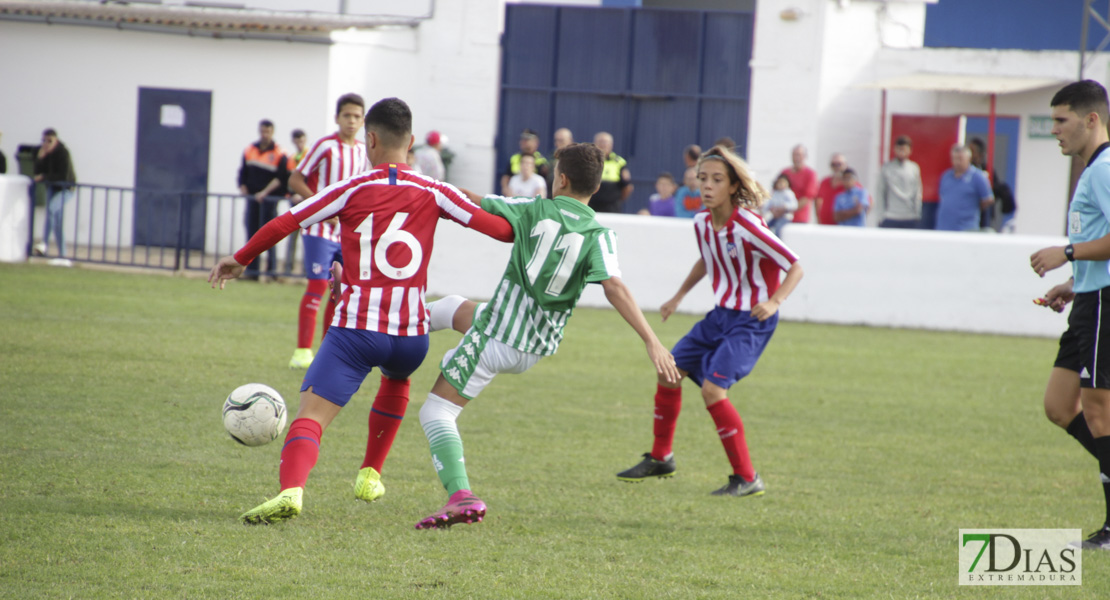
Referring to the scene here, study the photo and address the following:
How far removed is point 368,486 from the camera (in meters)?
4.86

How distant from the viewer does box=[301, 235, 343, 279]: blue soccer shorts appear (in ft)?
27.7

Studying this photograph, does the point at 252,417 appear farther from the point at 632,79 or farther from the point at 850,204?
the point at 632,79

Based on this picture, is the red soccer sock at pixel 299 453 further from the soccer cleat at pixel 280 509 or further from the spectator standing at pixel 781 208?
the spectator standing at pixel 781 208

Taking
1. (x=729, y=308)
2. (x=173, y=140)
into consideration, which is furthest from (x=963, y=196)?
(x=173, y=140)

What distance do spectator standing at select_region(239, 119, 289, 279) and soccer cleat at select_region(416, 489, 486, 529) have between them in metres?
11.0

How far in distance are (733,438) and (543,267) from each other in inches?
65.7

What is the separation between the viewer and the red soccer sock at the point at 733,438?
568 cm

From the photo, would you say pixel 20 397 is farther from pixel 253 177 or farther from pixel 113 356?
pixel 253 177

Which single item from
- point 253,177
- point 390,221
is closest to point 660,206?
point 253,177

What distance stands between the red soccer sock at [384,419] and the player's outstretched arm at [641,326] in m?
1.08

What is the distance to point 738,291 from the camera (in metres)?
5.89

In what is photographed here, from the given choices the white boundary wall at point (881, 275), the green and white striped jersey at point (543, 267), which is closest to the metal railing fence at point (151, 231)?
the white boundary wall at point (881, 275)

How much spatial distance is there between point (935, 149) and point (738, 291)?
49.4 ft

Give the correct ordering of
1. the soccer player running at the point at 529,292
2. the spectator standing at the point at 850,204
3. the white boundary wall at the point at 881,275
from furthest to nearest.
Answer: the spectator standing at the point at 850,204
the white boundary wall at the point at 881,275
the soccer player running at the point at 529,292
